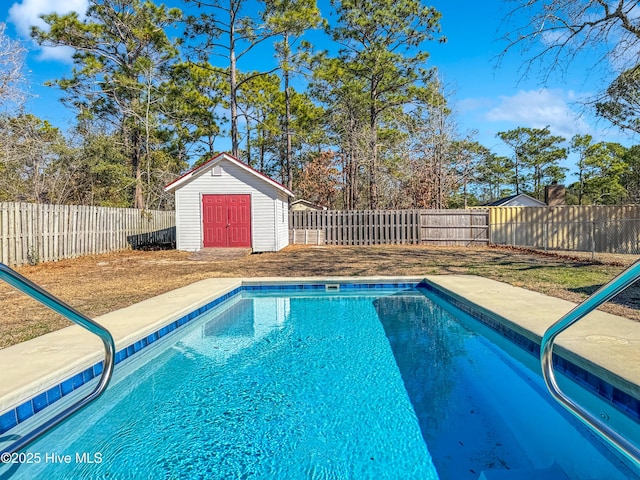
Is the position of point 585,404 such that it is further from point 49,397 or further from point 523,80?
point 523,80

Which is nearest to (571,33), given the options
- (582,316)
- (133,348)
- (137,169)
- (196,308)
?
(582,316)

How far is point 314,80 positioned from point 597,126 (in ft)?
52.7

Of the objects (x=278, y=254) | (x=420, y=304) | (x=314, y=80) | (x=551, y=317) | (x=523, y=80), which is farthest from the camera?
(x=314, y=80)

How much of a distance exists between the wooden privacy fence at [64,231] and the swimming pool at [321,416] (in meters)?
7.37

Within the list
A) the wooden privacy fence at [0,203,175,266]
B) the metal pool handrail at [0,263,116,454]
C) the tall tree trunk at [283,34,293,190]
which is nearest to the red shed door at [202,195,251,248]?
the wooden privacy fence at [0,203,175,266]

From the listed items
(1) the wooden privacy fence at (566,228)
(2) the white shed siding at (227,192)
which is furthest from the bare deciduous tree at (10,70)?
(1) the wooden privacy fence at (566,228)

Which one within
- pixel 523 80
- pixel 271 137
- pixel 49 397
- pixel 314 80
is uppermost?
pixel 314 80

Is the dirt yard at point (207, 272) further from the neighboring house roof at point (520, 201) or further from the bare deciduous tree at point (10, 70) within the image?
the neighboring house roof at point (520, 201)

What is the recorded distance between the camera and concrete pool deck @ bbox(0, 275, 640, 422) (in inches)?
105

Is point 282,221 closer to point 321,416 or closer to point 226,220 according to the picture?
point 226,220

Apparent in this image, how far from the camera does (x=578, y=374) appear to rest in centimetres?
298

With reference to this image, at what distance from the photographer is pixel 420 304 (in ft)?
21.7

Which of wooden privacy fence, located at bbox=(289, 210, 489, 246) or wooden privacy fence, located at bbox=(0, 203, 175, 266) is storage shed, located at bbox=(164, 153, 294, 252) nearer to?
wooden privacy fence, located at bbox=(0, 203, 175, 266)

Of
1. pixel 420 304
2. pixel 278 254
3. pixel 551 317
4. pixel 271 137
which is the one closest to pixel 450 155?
pixel 271 137
